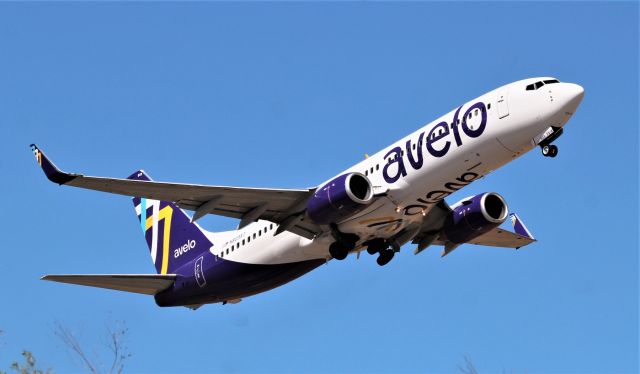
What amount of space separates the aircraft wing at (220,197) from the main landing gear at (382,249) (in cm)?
231

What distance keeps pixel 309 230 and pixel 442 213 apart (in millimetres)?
6050

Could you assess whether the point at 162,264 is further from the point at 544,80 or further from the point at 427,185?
→ the point at 544,80

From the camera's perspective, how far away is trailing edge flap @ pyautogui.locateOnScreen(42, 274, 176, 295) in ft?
147

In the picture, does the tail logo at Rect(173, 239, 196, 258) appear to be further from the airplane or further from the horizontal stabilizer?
the horizontal stabilizer

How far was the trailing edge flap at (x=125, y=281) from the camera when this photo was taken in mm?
44772

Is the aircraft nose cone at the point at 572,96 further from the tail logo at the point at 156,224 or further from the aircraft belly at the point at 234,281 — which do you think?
the tail logo at the point at 156,224

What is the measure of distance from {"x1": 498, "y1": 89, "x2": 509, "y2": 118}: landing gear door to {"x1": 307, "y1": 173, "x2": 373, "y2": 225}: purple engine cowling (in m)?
5.51

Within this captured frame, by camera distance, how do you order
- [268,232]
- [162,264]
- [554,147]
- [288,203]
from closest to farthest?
1. [554,147]
2. [288,203]
3. [268,232]
4. [162,264]

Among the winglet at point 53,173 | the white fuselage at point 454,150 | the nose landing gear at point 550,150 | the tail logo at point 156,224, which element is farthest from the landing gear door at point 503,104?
the tail logo at point 156,224

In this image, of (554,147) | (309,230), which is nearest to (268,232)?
(309,230)

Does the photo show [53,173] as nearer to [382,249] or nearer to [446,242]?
[382,249]

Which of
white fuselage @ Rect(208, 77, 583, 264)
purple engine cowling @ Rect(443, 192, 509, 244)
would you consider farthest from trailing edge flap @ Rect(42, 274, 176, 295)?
purple engine cowling @ Rect(443, 192, 509, 244)

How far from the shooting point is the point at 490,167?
41219mm

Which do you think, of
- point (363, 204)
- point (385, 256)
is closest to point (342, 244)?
point (385, 256)
